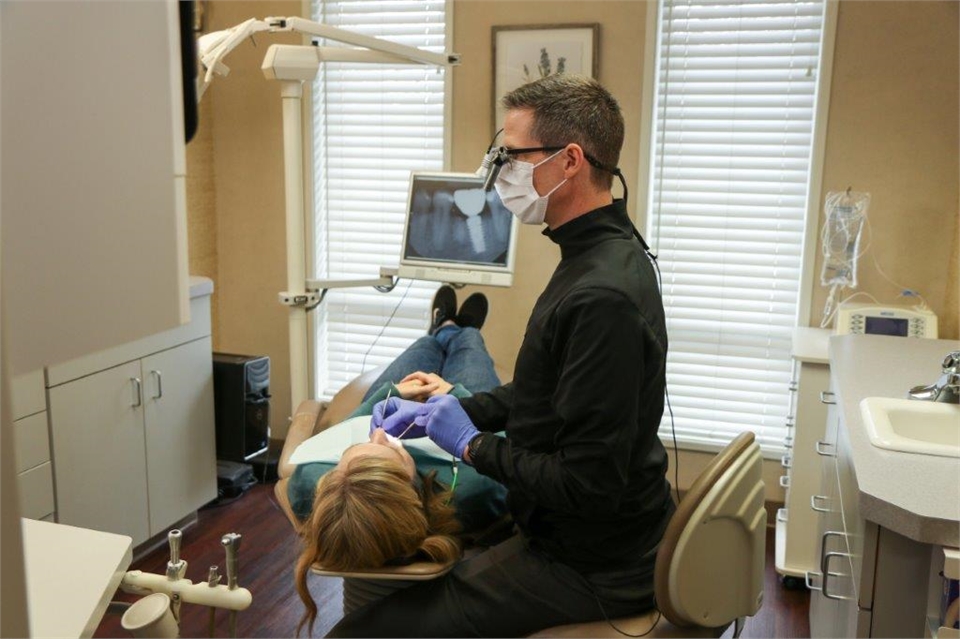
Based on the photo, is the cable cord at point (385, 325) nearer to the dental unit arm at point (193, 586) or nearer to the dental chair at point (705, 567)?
the dental chair at point (705, 567)

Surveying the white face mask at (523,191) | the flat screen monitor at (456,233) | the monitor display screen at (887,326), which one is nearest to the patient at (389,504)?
the white face mask at (523,191)

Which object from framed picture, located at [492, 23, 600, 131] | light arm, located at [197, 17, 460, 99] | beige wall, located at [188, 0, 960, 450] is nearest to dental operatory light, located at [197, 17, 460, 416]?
light arm, located at [197, 17, 460, 99]

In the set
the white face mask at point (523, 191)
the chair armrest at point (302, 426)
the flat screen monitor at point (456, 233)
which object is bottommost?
the chair armrest at point (302, 426)

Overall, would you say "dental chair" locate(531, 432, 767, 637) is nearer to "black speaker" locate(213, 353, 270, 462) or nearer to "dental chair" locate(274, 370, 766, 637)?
"dental chair" locate(274, 370, 766, 637)

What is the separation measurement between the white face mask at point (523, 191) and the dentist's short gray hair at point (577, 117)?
5cm

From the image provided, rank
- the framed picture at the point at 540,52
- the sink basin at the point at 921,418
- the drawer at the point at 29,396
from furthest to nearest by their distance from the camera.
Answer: the framed picture at the point at 540,52
the drawer at the point at 29,396
the sink basin at the point at 921,418

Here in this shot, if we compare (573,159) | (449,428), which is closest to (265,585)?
(449,428)

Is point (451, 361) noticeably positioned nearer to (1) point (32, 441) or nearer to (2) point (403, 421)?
(2) point (403, 421)

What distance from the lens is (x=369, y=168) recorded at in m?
3.62

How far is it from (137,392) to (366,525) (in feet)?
5.65

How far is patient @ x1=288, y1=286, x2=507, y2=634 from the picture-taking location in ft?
4.87

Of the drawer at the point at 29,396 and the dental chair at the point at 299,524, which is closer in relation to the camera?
the dental chair at the point at 299,524

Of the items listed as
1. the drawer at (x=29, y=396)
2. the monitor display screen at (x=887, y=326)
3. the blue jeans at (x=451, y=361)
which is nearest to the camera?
the drawer at (x=29, y=396)

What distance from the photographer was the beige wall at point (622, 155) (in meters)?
2.90
